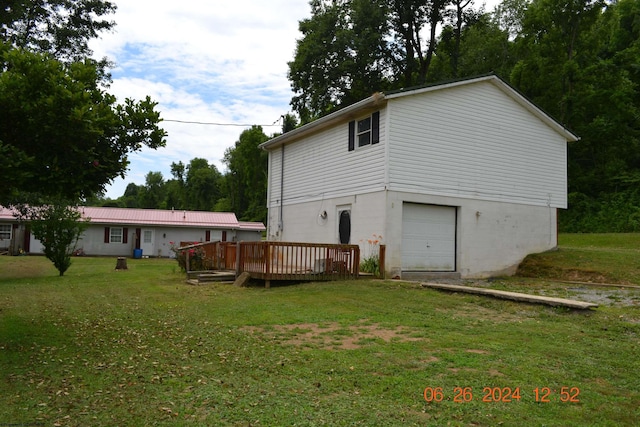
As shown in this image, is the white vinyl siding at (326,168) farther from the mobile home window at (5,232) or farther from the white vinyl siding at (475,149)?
the mobile home window at (5,232)

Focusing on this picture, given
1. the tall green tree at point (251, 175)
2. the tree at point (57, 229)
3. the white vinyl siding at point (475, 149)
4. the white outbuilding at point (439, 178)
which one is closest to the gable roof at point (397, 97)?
the white outbuilding at point (439, 178)

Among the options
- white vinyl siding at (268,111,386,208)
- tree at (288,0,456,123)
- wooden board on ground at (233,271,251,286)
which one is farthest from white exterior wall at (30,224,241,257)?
wooden board on ground at (233,271,251,286)

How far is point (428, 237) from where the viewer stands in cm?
1570

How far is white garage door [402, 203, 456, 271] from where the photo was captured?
50.1ft

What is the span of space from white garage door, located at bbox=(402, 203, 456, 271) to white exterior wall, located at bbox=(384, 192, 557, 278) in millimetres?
240

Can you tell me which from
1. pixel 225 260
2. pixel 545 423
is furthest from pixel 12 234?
pixel 545 423

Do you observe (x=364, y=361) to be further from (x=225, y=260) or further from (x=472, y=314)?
Answer: (x=225, y=260)

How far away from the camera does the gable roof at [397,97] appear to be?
49.0 feet

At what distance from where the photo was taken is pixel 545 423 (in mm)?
3898

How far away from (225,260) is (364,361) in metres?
11.4

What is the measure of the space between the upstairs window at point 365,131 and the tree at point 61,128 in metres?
8.95

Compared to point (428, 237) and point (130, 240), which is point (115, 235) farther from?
point (428, 237)
